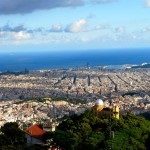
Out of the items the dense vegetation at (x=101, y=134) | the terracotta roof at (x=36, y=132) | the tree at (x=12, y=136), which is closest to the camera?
the dense vegetation at (x=101, y=134)

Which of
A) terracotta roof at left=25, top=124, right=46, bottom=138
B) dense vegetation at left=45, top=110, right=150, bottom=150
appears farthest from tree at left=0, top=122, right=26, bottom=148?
dense vegetation at left=45, top=110, right=150, bottom=150

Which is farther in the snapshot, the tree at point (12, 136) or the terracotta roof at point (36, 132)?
the terracotta roof at point (36, 132)

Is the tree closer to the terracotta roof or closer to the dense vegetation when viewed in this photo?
the terracotta roof

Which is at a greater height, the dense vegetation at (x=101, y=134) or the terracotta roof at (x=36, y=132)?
the dense vegetation at (x=101, y=134)

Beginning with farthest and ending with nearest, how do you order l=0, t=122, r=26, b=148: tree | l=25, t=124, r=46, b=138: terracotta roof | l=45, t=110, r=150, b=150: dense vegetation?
l=25, t=124, r=46, b=138: terracotta roof → l=0, t=122, r=26, b=148: tree → l=45, t=110, r=150, b=150: dense vegetation

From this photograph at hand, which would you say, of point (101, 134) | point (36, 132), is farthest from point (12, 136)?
point (101, 134)

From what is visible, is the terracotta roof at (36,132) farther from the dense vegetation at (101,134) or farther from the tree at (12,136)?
the dense vegetation at (101,134)

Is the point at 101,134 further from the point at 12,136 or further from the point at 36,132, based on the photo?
the point at 36,132

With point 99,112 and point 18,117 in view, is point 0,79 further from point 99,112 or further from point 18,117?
point 99,112

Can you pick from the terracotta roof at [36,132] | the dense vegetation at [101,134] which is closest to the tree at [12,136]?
the terracotta roof at [36,132]

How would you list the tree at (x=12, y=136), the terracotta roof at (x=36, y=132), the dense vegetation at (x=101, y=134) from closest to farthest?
the dense vegetation at (x=101, y=134), the tree at (x=12, y=136), the terracotta roof at (x=36, y=132)
